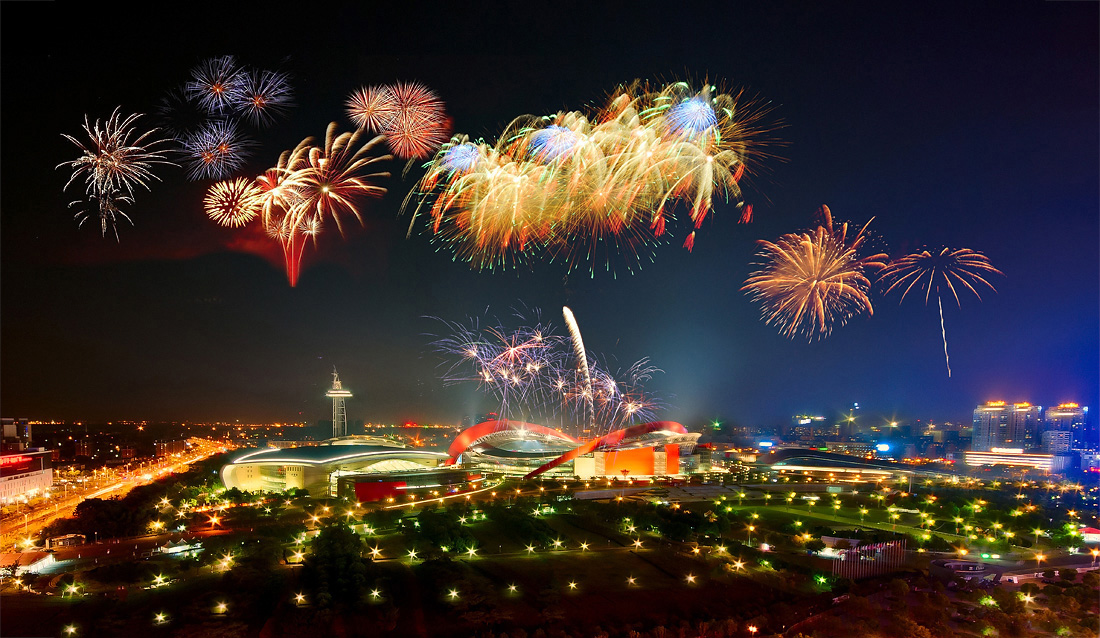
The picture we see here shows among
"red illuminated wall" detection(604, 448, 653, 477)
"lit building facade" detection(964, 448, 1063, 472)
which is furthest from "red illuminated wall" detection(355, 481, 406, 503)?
"lit building facade" detection(964, 448, 1063, 472)

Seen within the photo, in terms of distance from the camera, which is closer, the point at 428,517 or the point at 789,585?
the point at 789,585

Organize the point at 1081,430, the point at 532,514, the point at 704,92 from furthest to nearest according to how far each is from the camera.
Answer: the point at 1081,430 → the point at 532,514 → the point at 704,92

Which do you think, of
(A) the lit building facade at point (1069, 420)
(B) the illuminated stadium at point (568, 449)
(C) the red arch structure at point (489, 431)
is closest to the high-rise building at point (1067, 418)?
(A) the lit building facade at point (1069, 420)

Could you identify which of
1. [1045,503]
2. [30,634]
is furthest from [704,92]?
[1045,503]

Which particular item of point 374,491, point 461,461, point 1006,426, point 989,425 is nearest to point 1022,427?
point 1006,426

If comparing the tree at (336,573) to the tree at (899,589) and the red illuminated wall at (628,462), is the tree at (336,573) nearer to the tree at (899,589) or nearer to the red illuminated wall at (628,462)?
the tree at (899,589)

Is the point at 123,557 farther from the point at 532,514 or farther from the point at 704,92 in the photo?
the point at 704,92

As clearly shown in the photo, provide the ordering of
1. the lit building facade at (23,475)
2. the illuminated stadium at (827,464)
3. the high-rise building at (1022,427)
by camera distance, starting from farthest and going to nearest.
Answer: the high-rise building at (1022,427)
the illuminated stadium at (827,464)
the lit building facade at (23,475)

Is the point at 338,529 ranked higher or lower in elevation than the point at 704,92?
lower

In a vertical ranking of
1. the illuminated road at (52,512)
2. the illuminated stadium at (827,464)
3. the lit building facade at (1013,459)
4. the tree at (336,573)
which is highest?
the tree at (336,573)
